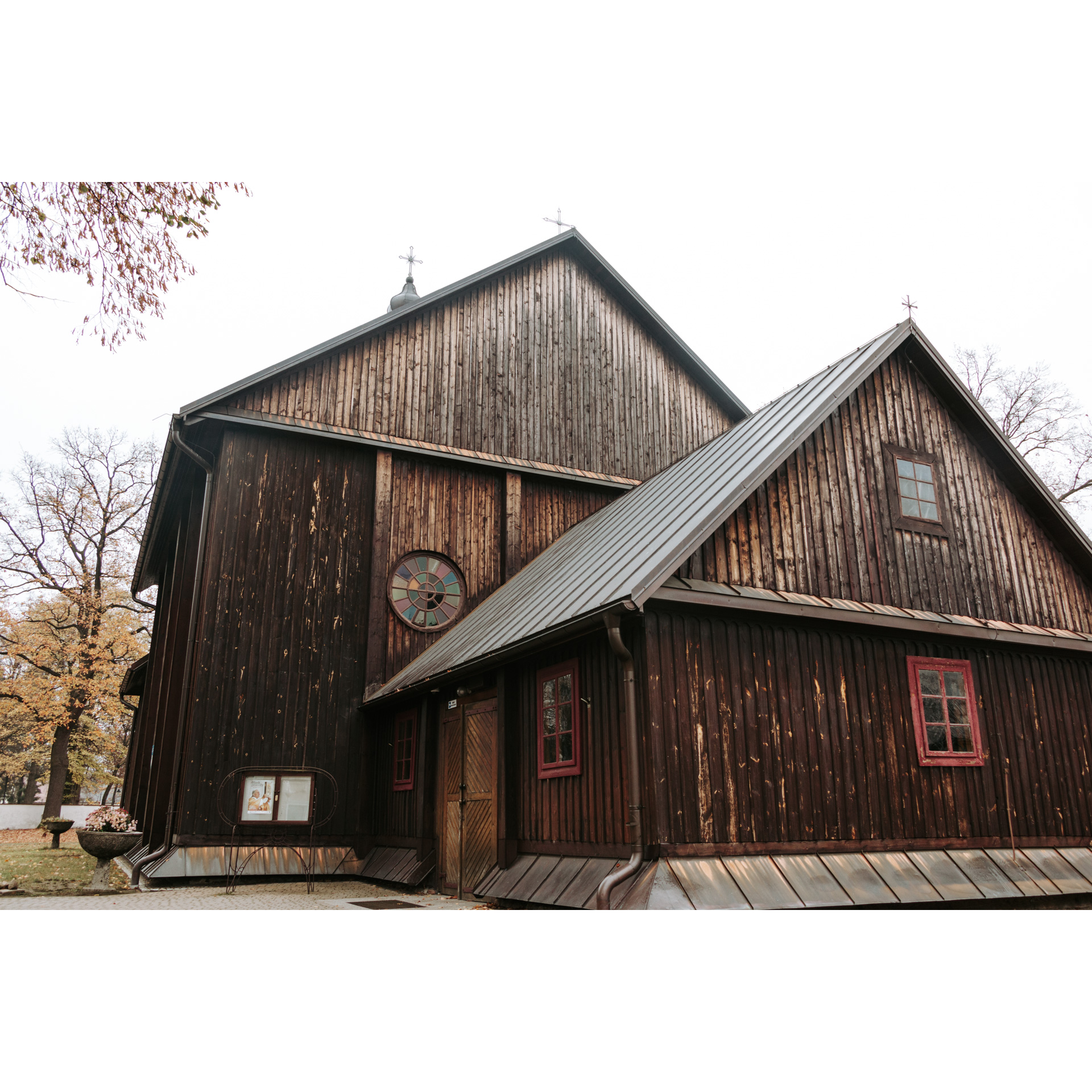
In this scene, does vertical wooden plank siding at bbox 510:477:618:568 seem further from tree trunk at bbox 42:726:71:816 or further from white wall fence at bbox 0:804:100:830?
white wall fence at bbox 0:804:100:830

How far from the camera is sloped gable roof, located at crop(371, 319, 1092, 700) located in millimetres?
9164

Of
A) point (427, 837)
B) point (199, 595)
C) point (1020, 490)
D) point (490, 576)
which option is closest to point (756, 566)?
point (1020, 490)

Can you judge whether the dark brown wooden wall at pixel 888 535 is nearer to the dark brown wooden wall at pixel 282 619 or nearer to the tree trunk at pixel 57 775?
the dark brown wooden wall at pixel 282 619

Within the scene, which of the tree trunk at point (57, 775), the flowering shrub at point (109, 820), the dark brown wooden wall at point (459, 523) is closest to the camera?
the flowering shrub at point (109, 820)

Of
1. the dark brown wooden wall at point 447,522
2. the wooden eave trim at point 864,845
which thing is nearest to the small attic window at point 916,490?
the wooden eave trim at point 864,845

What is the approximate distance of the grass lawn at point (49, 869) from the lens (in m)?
12.8

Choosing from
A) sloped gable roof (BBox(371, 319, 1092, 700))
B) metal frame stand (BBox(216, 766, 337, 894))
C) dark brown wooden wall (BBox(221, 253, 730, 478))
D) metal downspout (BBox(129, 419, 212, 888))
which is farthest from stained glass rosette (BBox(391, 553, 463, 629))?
metal downspout (BBox(129, 419, 212, 888))

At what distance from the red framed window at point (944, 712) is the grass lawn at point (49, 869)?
10.0 m

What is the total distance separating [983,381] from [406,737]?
65.2 ft

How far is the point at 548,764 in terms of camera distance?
33.4ft

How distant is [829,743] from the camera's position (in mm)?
9680

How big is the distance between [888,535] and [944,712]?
206 cm

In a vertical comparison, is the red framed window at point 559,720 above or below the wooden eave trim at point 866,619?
below

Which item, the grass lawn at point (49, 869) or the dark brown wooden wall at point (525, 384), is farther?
the dark brown wooden wall at point (525, 384)
